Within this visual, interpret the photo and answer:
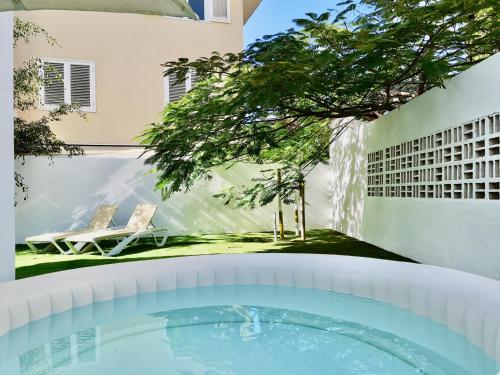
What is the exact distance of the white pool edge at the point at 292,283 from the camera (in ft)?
17.7

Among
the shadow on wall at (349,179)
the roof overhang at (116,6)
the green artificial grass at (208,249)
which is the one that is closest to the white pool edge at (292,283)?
the green artificial grass at (208,249)

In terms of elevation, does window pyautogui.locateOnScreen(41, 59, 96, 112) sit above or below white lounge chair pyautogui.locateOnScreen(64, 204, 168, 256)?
above

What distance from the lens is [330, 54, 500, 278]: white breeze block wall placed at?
7.05 metres

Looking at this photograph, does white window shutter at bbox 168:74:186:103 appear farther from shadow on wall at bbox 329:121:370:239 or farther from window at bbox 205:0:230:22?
shadow on wall at bbox 329:121:370:239

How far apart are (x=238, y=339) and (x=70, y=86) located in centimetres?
1429

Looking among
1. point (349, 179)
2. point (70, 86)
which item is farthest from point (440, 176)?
point (70, 86)

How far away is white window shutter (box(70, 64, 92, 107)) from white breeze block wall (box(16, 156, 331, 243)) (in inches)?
125

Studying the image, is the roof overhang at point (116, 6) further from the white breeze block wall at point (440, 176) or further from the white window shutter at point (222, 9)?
the white window shutter at point (222, 9)

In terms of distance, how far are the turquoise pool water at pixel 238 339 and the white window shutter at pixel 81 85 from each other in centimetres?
1221

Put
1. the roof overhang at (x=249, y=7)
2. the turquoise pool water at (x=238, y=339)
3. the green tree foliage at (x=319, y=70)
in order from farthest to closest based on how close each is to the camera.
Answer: the roof overhang at (x=249, y=7) → the green tree foliage at (x=319, y=70) → the turquoise pool water at (x=238, y=339)

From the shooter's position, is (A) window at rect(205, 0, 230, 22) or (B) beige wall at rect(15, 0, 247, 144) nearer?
(B) beige wall at rect(15, 0, 247, 144)

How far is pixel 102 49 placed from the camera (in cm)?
1758

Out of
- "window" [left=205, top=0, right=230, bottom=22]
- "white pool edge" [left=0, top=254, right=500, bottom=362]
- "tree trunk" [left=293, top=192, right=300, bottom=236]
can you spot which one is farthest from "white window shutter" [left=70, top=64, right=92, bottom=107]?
"white pool edge" [left=0, top=254, right=500, bottom=362]

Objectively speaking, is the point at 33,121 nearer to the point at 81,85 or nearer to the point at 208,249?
the point at 81,85
